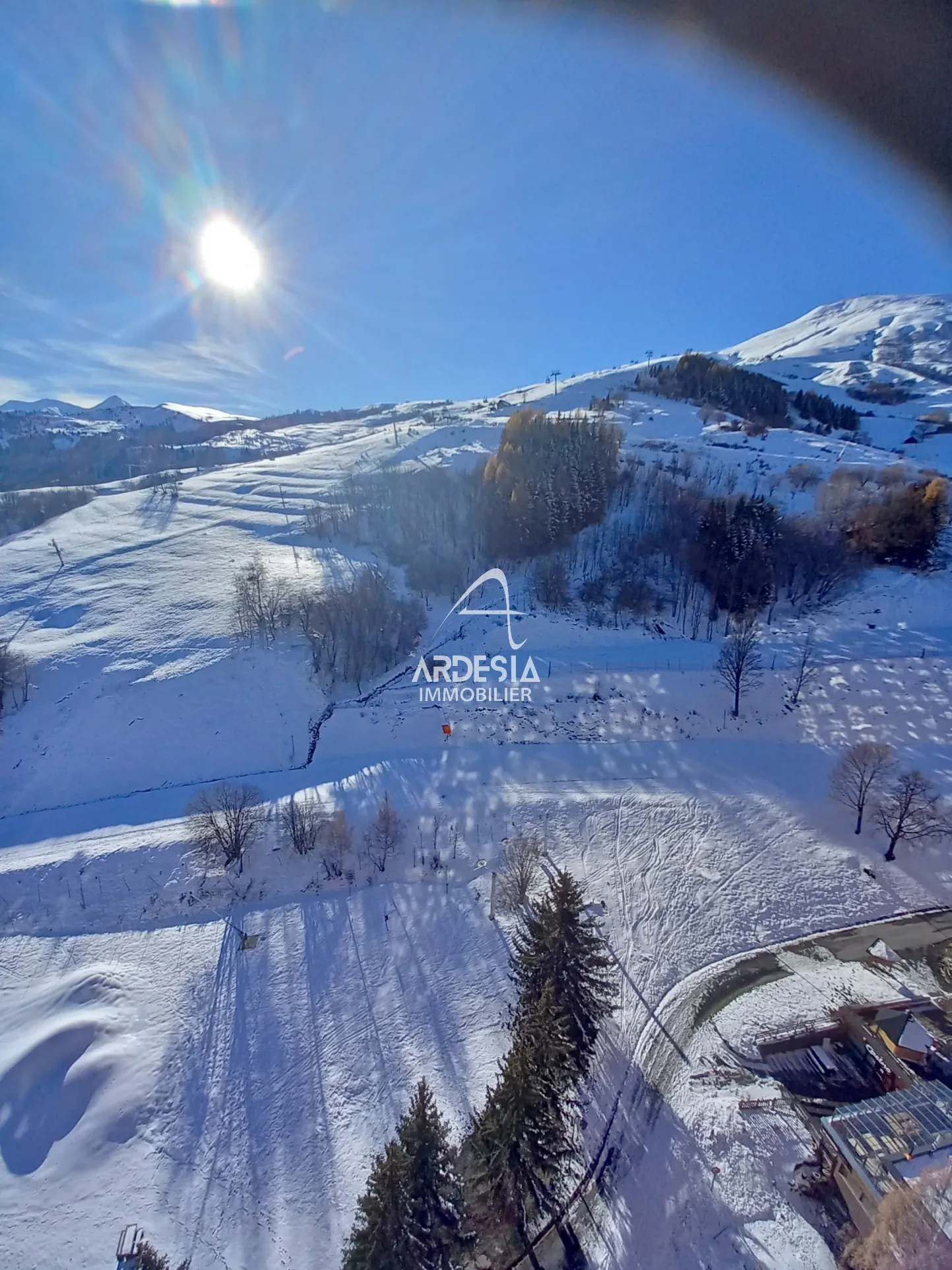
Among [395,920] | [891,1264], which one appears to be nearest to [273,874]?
[395,920]

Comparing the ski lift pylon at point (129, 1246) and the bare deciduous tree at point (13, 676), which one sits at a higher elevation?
the bare deciduous tree at point (13, 676)

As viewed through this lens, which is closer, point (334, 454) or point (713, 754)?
point (713, 754)

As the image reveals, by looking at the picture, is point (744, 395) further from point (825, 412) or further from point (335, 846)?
point (335, 846)

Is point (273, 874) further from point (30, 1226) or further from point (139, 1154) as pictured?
point (30, 1226)

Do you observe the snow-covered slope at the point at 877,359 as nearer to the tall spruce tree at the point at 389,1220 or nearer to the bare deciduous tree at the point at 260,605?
the bare deciduous tree at the point at 260,605

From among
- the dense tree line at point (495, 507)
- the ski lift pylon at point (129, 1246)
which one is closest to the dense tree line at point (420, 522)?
the dense tree line at point (495, 507)
